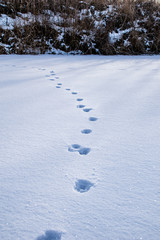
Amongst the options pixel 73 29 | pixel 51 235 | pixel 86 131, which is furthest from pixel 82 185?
pixel 73 29

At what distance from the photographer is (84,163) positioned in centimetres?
90

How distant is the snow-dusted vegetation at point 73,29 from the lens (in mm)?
5000

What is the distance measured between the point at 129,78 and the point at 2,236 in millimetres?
2326

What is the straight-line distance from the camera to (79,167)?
2.85ft

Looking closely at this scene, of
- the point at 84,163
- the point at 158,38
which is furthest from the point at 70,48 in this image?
the point at 84,163

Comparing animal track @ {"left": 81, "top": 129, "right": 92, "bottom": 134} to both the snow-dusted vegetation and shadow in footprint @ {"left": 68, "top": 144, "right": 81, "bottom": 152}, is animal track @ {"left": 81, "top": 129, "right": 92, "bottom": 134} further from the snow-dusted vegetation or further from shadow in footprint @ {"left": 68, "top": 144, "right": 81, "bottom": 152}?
the snow-dusted vegetation

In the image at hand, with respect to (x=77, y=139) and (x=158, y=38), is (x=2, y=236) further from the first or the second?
(x=158, y=38)

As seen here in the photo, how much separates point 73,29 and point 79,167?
197 inches

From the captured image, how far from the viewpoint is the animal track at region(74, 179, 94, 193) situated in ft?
2.45

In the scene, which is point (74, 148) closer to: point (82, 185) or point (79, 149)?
point (79, 149)

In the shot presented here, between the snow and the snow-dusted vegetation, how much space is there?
3712mm

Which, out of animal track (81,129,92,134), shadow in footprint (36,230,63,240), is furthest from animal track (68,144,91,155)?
shadow in footprint (36,230,63,240)

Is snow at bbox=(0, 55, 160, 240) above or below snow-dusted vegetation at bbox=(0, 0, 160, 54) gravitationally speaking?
below

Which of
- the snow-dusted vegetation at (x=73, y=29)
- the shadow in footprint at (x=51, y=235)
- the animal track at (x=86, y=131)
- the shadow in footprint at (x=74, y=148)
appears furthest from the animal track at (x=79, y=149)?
the snow-dusted vegetation at (x=73, y=29)
